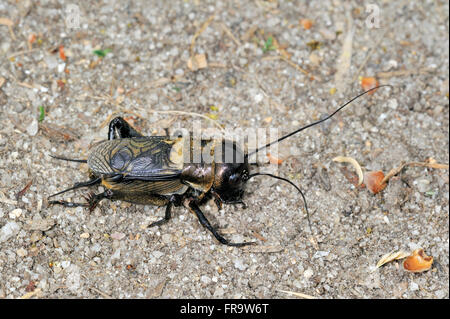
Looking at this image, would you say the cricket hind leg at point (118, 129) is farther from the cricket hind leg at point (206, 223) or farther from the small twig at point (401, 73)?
the small twig at point (401, 73)

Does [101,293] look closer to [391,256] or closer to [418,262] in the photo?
[391,256]

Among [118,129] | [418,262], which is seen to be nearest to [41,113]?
[118,129]

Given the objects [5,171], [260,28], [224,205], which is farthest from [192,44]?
[5,171]

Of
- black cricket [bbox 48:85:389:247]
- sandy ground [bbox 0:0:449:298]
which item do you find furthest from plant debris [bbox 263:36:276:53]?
black cricket [bbox 48:85:389:247]

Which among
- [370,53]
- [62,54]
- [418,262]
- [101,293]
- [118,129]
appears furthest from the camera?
[370,53]

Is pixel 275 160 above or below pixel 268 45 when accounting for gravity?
below

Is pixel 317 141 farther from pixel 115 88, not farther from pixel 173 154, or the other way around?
pixel 115 88
